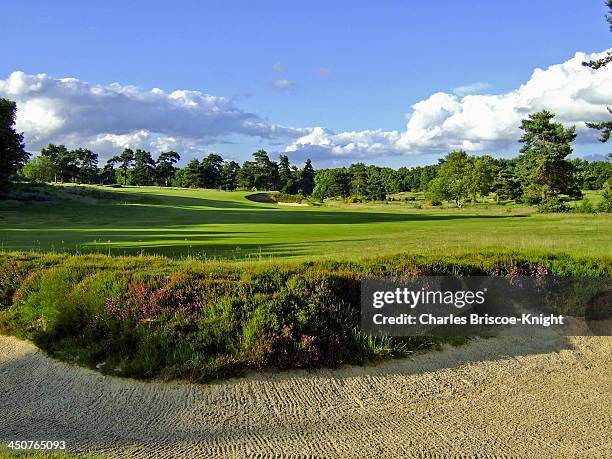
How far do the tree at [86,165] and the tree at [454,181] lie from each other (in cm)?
8327

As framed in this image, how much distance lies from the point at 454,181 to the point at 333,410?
9989 centimetres

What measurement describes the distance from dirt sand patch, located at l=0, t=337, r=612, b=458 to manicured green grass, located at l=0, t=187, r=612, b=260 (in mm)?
4415

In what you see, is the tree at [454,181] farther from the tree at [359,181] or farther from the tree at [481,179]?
the tree at [359,181]

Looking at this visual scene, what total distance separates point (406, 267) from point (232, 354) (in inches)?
142

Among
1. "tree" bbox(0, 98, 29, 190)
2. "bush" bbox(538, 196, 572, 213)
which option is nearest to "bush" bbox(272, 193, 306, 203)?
"bush" bbox(538, 196, 572, 213)

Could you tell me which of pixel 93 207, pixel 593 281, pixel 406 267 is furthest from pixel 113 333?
pixel 93 207

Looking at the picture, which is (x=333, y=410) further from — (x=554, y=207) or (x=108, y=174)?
(x=108, y=174)

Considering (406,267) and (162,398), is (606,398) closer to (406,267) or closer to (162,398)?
(406,267)

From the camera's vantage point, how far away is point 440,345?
8328 mm

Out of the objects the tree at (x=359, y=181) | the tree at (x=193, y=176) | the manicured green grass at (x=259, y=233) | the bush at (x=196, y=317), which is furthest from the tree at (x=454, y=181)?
the bush at (x=196, y=317)

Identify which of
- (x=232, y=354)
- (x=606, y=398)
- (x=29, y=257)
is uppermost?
(x=29, y=257)

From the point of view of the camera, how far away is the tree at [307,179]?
144875 mm

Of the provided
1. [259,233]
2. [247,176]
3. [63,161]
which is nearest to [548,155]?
[259,233]

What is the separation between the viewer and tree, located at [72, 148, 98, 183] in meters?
126
